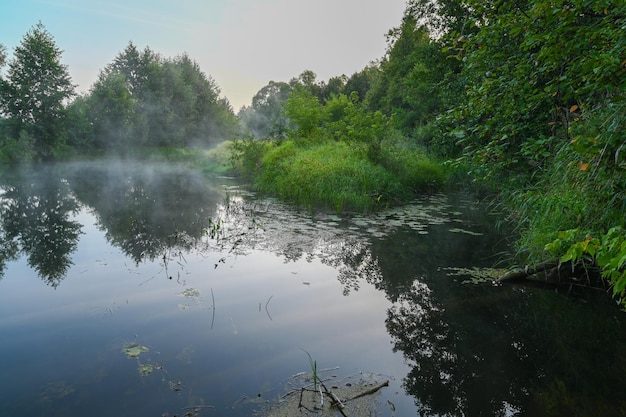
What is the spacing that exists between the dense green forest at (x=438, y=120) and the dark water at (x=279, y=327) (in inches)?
38.6

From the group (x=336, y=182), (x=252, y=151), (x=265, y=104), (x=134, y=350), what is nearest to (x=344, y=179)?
(x=336, y=182)

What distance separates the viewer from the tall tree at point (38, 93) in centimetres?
2909

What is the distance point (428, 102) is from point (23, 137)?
3006 centimetres

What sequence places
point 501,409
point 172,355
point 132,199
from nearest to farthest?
point 501,409 < point 172,355 < point 132,199

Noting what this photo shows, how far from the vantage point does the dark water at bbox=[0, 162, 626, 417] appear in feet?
9.72

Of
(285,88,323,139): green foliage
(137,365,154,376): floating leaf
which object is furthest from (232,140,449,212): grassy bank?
(137,365,154,376): floating leaf

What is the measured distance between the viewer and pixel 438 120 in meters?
6.21

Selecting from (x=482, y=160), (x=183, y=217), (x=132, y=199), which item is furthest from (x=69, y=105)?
(x=482, y=160)

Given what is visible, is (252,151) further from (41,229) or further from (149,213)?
(41,229)

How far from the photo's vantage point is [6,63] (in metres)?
31.1

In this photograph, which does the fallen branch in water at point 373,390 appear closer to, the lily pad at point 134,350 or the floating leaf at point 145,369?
the floating leaf at point 145,369

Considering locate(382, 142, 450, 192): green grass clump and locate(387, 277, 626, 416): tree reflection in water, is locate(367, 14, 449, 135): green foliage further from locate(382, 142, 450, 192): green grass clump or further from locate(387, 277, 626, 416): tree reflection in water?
locate(387, 277, 626, 416): tree reflection in water

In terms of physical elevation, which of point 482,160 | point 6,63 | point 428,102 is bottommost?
point 482,160

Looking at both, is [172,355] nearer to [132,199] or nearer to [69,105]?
[132,199]
